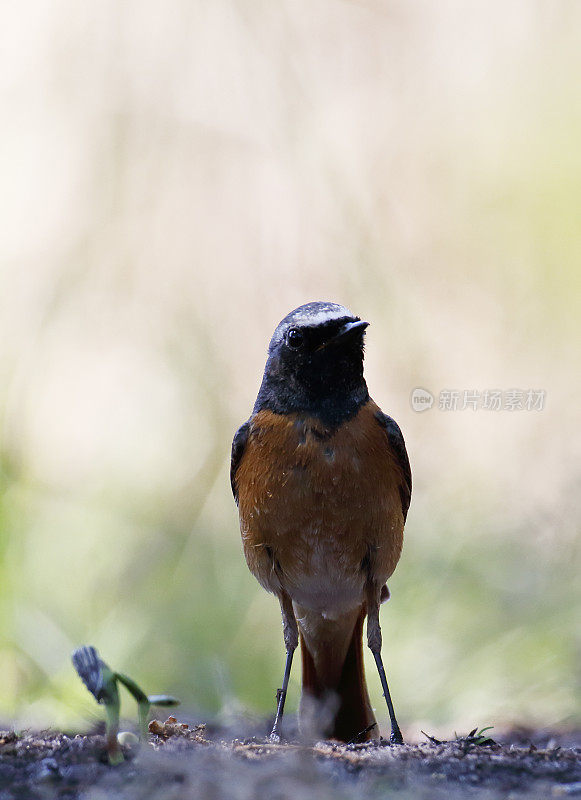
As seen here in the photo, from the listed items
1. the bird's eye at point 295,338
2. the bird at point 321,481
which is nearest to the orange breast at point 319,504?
the bird at point 321,481

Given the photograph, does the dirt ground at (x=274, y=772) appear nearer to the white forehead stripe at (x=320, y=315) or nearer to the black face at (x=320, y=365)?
the black face at (x=320, y=365)

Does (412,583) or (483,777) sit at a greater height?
(412,583)

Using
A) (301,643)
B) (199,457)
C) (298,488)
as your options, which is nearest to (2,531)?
(199,457)

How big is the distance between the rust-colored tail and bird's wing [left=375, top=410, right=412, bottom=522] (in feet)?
2.36

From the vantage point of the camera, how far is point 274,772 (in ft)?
8.92

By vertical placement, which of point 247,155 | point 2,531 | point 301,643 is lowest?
point 301,643

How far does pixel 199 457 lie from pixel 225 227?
2.10 m

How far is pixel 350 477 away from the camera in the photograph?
170 inches

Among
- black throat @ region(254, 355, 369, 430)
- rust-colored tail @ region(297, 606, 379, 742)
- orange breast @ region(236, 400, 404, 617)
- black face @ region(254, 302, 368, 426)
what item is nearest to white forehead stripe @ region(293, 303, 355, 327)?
black face @ region(254, 302, 368, 426)

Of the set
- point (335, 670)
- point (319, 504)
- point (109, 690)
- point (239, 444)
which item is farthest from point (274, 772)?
point (335, 670)

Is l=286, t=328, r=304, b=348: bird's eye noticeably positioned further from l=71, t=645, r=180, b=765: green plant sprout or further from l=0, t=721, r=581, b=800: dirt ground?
l=71, t=645, r=180, b=765: green plant sprout

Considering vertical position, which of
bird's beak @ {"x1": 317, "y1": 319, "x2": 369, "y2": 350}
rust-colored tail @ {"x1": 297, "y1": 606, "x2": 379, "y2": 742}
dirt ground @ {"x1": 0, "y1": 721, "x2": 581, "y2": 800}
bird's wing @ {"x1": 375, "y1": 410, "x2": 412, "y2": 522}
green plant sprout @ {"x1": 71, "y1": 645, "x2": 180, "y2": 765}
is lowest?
dirt ground @ {"x1": 0, "y1": 721, "x2": 581, "y2": 800}

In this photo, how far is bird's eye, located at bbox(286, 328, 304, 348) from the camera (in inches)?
174

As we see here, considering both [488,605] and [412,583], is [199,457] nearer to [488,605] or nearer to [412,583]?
[412,583]
